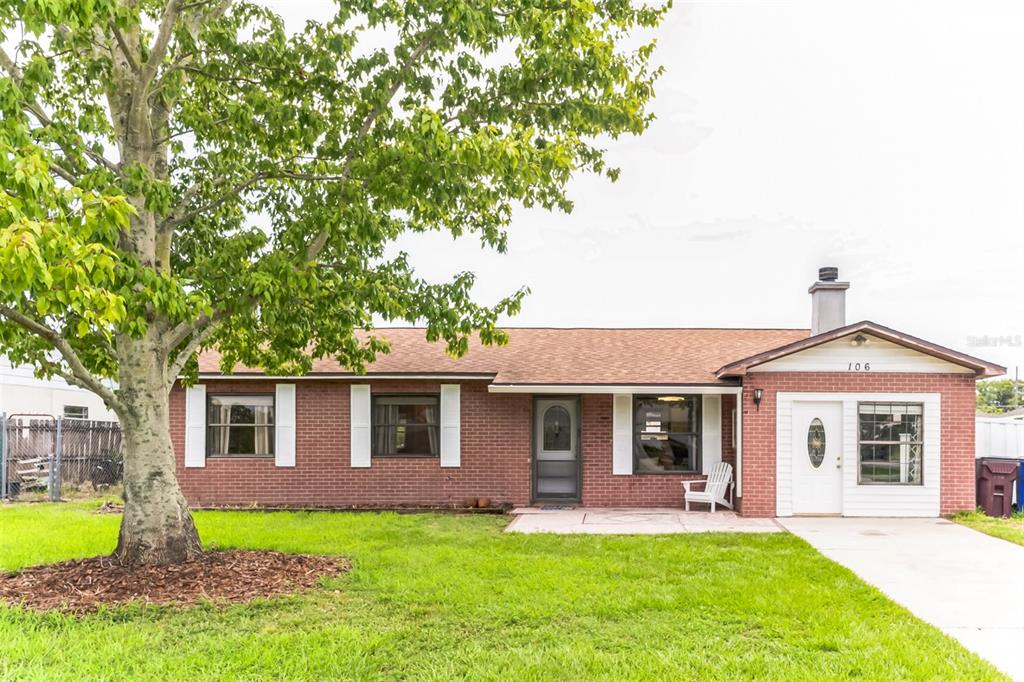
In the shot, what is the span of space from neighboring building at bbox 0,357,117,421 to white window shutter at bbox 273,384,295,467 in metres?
6.34

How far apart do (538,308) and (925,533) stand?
1729 centimetres

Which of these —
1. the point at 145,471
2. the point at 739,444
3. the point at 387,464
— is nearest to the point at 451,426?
the point at 387,464

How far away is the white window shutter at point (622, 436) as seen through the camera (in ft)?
46.7

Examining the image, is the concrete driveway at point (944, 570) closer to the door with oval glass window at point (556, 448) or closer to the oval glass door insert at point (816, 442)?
the oval glass door insert at point (816, 442)

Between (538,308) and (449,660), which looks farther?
(538,308)

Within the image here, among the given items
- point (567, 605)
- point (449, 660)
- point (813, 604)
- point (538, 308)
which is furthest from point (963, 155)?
point (449, 660)

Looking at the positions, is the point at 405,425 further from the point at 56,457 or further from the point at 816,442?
the point at 816,442

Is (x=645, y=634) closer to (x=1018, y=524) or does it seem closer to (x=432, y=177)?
(x=432, y=177)

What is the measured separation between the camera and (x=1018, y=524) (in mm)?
12008

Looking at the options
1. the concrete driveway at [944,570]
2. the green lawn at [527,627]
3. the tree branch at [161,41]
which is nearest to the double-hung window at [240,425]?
the green lawn at [527,627]

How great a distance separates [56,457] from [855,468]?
50.0 ft

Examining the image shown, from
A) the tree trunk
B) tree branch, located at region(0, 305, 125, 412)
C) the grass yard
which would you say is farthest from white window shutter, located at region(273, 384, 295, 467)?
the grass yard

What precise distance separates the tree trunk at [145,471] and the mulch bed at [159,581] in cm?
22

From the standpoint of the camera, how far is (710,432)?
1421 cm
